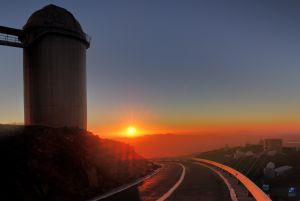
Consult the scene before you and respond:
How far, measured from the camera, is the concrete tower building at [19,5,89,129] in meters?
31.8

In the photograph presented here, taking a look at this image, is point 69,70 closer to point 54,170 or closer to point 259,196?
point 54,170

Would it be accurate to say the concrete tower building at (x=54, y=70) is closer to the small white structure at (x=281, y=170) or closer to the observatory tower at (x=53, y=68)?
the observatory tower at (x=53, y=68)

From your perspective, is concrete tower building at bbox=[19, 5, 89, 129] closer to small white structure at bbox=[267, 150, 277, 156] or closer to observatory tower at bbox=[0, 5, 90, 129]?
observatory tower at bbox=[0, 5, 90, 129]

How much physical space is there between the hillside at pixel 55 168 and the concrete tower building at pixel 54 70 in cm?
646

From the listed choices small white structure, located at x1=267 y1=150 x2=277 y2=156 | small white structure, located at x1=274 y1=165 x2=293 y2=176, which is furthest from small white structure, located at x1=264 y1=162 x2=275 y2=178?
small white structure, located at x1=267 y1=150 x2=277 y2=156

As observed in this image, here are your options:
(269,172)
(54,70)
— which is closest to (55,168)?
(54,70)

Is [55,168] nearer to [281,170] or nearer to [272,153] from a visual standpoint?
[281,170]

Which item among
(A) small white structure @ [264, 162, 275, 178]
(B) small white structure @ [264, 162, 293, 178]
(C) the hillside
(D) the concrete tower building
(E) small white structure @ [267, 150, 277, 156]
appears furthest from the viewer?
(E) small white structure @ [267, 150, 277, 156]

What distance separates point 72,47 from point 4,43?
6.28 metres

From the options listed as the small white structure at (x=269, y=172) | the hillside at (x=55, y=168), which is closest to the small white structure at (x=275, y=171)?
the small white structure at (x=269, y=172)

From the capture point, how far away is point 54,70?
104ft

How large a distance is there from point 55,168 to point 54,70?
15991 mm

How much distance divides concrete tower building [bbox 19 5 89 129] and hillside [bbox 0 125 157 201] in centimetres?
646

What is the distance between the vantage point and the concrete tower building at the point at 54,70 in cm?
3184
